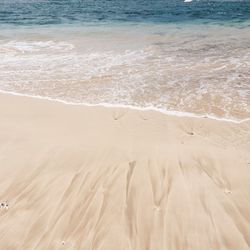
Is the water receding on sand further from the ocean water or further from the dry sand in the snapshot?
the dry sand

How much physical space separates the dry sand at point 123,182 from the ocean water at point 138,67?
1270mm

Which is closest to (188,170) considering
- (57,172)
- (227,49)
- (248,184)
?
(248,184)

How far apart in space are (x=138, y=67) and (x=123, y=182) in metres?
7.19

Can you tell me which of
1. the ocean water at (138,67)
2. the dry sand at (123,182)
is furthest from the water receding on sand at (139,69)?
the dry sand at (123,182)

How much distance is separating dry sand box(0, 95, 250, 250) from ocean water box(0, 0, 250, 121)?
127 cm

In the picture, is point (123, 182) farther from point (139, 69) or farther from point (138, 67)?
point (138, 67)

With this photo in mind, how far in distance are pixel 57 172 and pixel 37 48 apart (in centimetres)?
1175

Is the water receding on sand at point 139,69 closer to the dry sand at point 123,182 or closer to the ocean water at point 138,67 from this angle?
the ocean water at point 138,67

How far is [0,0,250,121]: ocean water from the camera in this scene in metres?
8.47

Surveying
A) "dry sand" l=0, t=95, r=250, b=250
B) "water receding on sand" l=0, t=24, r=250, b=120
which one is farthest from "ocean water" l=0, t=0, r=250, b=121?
"dry sand" l=0, t=95, r=250, b=250

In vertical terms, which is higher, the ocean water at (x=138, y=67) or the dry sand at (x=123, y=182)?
the dry sand at (x=123, y=182)

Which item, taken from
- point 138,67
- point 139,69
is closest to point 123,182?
point 139,69

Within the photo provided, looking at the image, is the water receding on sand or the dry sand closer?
the dry sand

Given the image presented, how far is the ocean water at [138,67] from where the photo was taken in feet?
27.8
